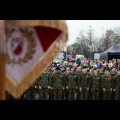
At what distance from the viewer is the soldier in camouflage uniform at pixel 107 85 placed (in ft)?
23.6

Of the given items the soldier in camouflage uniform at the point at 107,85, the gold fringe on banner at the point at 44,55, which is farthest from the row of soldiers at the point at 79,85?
the gold fringe on banner at the point at 44,55

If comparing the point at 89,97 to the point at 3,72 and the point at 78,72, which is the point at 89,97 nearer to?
the point at 78,72

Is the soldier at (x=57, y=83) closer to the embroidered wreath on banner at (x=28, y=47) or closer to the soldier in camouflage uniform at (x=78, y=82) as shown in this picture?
the soldier in camouflage uniform at (x=78, y=82)

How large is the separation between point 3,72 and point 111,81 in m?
5.61

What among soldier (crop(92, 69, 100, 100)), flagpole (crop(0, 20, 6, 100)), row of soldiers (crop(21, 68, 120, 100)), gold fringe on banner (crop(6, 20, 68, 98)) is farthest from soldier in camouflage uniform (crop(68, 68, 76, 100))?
flagpole (crop(0, 20, 6, 100))

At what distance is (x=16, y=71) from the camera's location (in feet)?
6.79

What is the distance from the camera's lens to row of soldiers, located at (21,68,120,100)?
283 inches

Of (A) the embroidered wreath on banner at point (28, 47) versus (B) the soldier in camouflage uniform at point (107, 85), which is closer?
(A) the embroidered wreath on banner at point (28, 47)

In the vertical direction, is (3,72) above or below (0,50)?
below

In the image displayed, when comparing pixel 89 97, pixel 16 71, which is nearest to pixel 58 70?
pixel 89 97

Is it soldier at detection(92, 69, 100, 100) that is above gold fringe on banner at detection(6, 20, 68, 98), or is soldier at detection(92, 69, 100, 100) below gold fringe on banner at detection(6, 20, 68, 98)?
below

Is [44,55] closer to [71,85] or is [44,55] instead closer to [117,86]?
[71,85]

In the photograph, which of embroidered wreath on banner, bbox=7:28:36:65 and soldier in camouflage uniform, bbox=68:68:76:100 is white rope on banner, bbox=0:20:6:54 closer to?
embroidered wreath on banner, bbox=7:28:36:65

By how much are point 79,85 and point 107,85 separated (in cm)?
64
